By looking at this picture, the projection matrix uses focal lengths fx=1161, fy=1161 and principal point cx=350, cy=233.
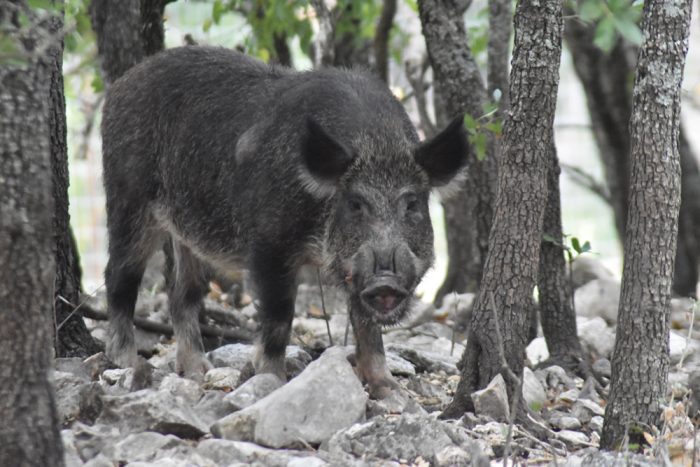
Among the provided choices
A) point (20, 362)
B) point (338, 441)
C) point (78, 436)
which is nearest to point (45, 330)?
point (20, 362)

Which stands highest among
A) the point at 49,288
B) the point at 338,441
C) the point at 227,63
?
Result: the point at 227,63

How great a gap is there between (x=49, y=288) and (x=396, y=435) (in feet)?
5.14

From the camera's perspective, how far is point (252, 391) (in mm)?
5090

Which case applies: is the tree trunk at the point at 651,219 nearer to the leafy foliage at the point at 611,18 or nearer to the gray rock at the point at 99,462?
the leafy foliage at the point at 611,18

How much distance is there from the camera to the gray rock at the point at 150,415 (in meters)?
4.46

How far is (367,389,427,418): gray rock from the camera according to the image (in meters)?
5.14

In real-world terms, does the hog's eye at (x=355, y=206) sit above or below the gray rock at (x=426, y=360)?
above

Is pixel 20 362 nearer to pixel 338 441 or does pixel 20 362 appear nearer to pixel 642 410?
pixel 338 441

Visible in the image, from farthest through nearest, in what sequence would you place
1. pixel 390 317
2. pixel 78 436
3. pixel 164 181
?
pixel 164 181 → pixel 390 317 → pixel 78 436

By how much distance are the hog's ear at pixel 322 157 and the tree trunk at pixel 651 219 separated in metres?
1.67

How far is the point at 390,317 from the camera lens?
5.48 meters

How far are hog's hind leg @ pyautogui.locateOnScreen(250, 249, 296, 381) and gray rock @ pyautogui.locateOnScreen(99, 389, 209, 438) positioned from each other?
1356 millimetres

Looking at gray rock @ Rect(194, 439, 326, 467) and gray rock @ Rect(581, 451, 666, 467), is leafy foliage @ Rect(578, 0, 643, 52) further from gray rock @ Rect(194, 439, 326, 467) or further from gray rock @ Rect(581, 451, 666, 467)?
gray rock @ Rect(194, 439, 326, 467)

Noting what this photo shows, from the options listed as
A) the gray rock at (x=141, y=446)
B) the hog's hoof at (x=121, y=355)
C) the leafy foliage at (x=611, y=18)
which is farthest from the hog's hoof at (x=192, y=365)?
the leafy foliage at (x=611, y=18)
